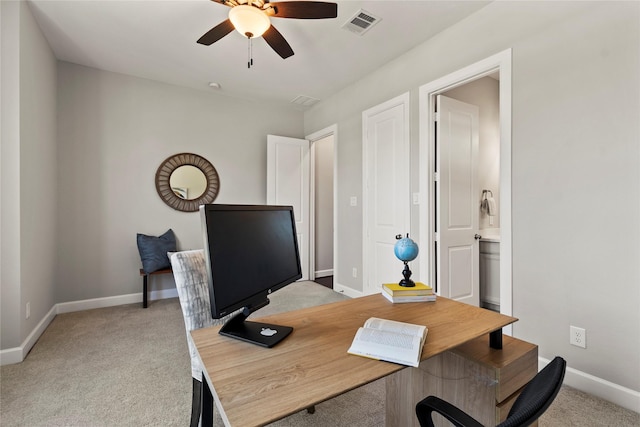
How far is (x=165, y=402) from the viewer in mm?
1794

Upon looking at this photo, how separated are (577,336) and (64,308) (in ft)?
15.7

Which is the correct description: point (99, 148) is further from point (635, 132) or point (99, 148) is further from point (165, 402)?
point (635, 132)

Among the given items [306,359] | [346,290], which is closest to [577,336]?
[306,359]

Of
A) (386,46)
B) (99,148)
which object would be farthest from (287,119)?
(99,148)

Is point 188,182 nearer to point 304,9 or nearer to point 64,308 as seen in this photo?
point 64,308

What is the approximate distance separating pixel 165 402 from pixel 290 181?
338 centimetres

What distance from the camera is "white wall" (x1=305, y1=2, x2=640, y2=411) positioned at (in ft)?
5.71

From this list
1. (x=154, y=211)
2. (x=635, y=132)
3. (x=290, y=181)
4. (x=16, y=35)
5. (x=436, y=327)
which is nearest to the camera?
(x=436, y=327)

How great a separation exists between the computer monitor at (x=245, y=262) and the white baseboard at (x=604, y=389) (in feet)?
6.15

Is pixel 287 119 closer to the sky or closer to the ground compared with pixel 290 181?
closer to the sky

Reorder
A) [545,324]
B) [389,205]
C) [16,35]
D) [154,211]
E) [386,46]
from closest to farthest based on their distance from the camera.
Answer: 1. [545,324]
2. [16,35]
3. [386,46]
4. [389,205]
5. [154,211]

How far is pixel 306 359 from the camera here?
2.97 ft

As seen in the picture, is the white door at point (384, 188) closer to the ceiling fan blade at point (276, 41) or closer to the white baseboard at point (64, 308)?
the ceiling fan blade at point (276, 41)

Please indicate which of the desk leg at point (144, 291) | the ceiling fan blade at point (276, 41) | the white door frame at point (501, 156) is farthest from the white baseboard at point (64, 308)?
the white door frame at point (501, 156)
